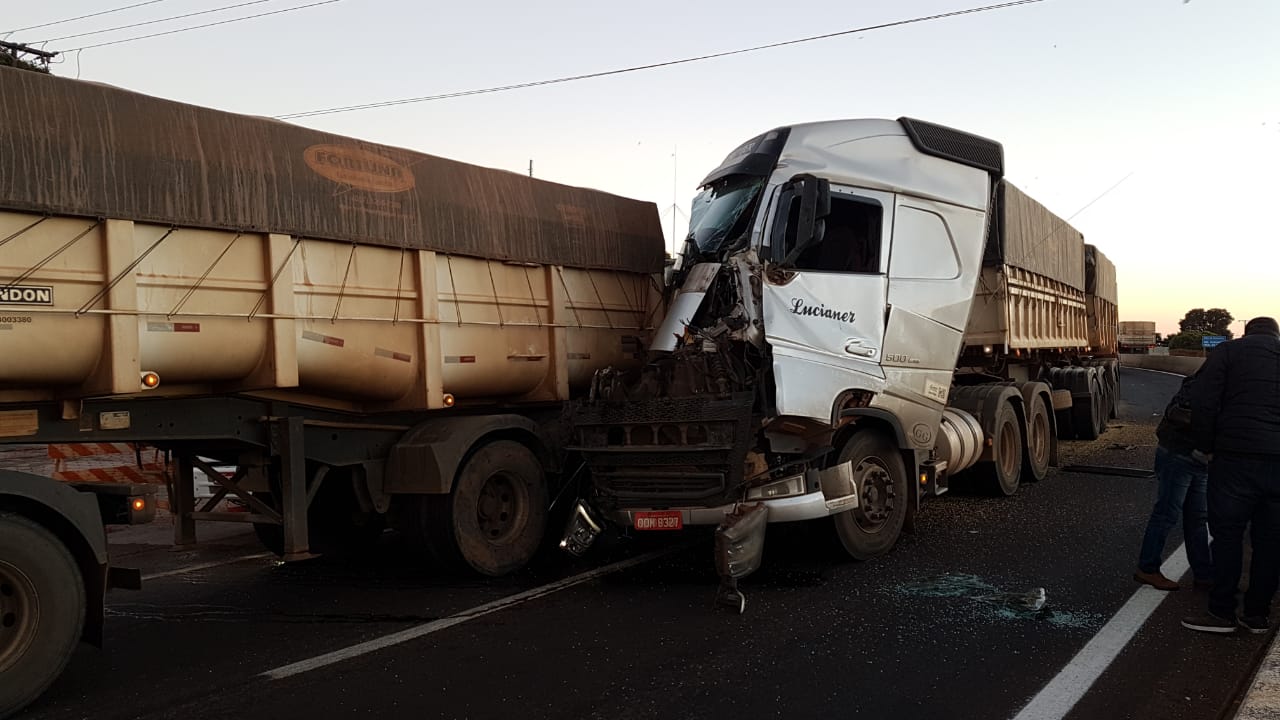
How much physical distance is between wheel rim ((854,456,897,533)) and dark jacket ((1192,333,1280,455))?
2359 millimetres

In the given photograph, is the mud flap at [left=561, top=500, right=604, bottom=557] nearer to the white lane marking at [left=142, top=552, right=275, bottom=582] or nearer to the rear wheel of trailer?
the rear wheel of trailer

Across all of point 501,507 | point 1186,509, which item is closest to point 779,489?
point 501,507

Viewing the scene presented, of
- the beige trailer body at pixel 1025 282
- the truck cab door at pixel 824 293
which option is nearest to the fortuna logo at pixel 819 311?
the truck cab door at pixel 824 293

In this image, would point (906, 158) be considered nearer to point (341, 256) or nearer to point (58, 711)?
point (341, 256)

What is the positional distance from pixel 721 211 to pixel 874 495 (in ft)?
8.52

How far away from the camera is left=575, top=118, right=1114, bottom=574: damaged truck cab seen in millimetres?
6547

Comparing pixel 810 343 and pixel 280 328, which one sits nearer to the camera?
pixel 280 328

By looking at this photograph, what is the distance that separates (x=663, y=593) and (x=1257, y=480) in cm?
367

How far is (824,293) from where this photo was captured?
702 cm

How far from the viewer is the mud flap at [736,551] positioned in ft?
19.6

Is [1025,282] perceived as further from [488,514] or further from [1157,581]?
[488,514]

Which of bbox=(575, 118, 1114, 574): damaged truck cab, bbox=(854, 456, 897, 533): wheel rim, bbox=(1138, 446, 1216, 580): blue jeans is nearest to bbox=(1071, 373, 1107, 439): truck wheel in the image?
bbox=(575, 118, 1114, 574): damaged truck cab

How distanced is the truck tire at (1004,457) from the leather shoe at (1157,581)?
4.05m

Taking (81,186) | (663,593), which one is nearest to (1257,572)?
(663,593)
